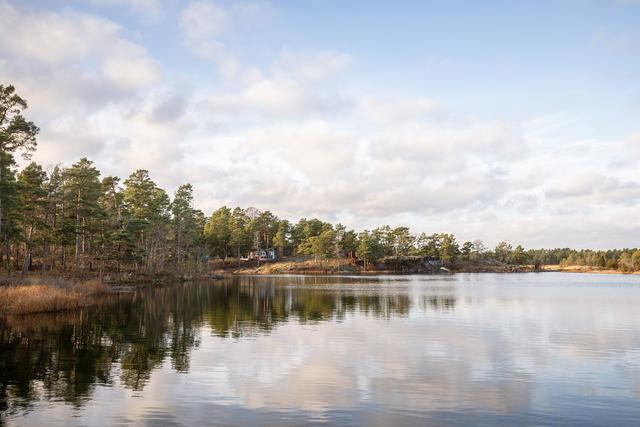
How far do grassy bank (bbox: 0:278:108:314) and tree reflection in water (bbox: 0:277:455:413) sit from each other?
1.93 metres

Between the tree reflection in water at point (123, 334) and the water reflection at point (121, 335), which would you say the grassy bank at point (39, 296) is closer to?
the tree reflection in water at point (123, 334)

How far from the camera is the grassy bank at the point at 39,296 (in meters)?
42.9

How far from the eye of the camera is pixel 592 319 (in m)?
45.2

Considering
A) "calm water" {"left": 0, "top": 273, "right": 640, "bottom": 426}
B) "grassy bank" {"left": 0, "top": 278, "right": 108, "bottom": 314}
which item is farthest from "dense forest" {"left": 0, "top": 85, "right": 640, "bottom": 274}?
"calm water" {"left": 0, "top": 273, "right": 640, "bottom": 426}

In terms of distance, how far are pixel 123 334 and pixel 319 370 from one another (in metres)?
18.0

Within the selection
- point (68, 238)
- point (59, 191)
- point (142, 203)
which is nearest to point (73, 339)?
point (68, 238)

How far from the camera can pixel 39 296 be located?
1770 inches

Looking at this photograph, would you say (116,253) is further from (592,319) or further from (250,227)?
(250,227)

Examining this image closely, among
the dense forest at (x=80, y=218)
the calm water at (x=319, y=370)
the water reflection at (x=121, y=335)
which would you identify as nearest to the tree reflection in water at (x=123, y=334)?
the water reflection at (x=121, y=335)

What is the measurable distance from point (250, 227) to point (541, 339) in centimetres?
17036

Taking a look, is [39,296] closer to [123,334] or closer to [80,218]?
[123,334]

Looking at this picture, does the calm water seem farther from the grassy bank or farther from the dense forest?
the dense forest

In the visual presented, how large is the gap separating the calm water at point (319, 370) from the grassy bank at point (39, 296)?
3.49m

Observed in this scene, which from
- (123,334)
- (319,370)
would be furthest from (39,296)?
(319,370)
